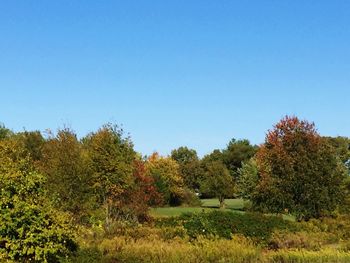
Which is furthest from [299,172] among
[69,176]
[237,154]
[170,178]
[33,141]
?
[237,154]

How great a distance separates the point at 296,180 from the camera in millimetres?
26906

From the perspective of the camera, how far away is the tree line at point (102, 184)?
12500 millimetres

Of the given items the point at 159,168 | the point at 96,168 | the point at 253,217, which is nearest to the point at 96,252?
the point at 253,217

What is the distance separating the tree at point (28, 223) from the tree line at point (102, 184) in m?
0.02

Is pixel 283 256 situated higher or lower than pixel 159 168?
lower

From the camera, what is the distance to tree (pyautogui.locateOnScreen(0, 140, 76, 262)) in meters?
12.2

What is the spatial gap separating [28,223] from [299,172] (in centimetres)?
1755

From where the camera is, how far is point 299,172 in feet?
88.2

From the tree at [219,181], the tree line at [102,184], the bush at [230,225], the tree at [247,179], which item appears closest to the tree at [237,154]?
the tree at [219,181]

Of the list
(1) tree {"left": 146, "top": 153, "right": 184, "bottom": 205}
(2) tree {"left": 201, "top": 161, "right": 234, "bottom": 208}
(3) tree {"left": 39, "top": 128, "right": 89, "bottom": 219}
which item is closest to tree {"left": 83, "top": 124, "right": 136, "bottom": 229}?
(3) tree {"left": 39, "top": 128, "right": 89, "bottom": 219}

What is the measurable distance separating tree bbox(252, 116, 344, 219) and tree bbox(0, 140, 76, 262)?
16.2 m

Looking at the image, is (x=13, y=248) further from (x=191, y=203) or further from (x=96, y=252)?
(x=191, y=203)

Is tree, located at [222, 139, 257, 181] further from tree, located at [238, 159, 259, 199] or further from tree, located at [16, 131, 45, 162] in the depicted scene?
tree, located at [16, 131, 45, 162]

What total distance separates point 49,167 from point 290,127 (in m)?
13.3
